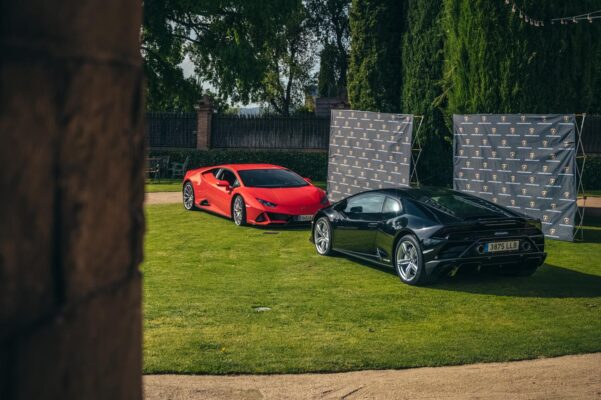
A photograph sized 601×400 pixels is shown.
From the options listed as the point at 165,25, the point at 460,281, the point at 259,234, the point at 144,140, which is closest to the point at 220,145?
the point at 165,25

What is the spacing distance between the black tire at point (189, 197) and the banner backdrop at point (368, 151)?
144 inches

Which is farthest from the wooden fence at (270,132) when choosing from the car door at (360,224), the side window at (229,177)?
the car door at (360,224)

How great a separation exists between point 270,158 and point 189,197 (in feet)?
40.1

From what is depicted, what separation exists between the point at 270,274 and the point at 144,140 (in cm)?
1083

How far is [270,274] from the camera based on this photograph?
12086mm

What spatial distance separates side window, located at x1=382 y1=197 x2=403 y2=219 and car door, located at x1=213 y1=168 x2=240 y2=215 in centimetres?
680

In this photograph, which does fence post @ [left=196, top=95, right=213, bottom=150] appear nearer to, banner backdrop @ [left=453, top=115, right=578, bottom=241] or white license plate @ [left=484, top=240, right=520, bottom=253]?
banner backdrop @ [left=453, top=115, right=578, bottom=241]

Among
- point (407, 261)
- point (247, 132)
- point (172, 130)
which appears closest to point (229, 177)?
point (407, 261)

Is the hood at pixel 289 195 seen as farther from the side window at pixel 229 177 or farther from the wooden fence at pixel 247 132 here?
the wooden fence at pixel 247 132

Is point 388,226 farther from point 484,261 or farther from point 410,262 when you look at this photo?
point 484,261

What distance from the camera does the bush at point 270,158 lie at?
3222cm

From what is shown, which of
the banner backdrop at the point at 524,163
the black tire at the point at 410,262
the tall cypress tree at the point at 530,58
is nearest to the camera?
→ the black tire at the point at 410,262

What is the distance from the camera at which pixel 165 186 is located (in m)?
29.2

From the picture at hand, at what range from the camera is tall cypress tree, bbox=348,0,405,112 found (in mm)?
24875
